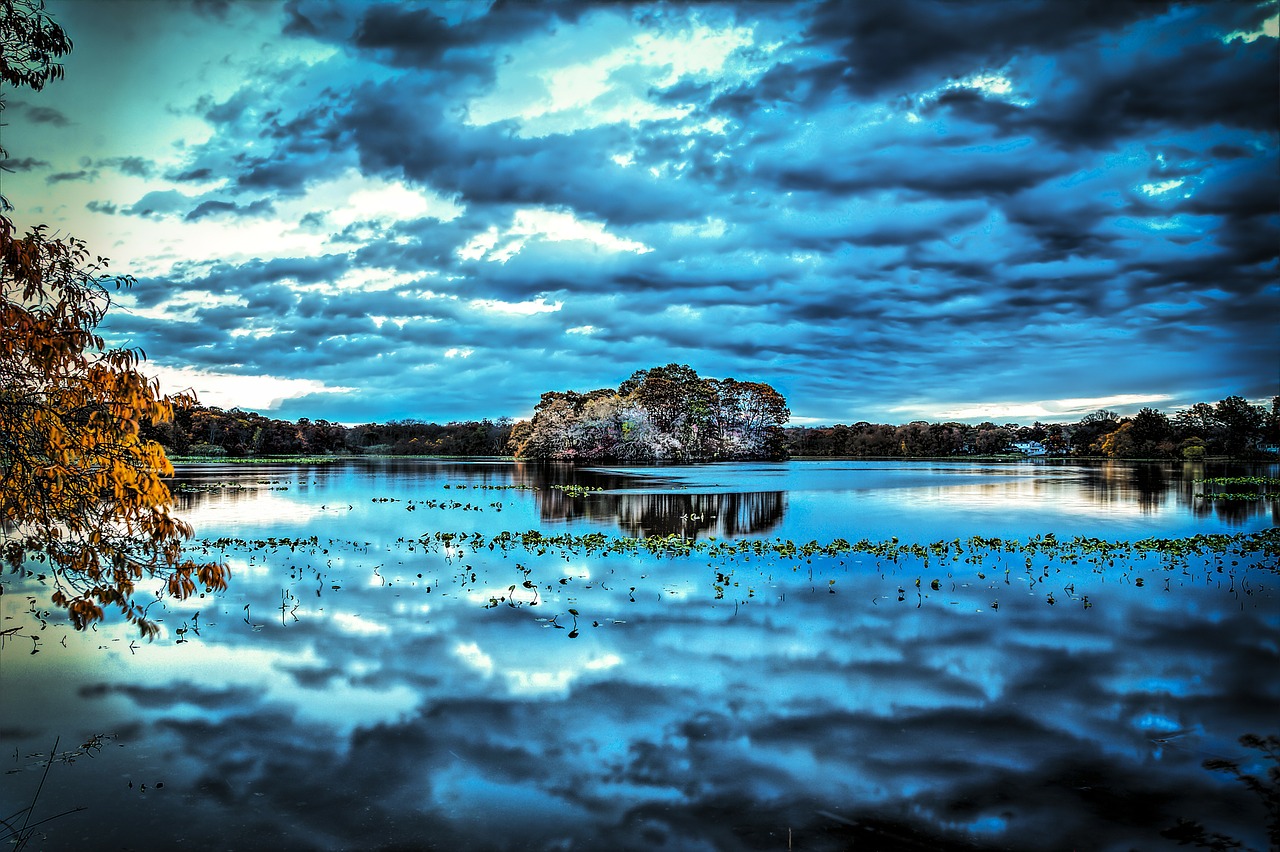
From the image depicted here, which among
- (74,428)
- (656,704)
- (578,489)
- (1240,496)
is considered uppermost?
(74,428)

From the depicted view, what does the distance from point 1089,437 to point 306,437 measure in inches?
6695

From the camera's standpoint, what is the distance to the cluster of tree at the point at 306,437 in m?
120

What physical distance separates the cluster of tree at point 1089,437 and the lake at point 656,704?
13547 centimetres

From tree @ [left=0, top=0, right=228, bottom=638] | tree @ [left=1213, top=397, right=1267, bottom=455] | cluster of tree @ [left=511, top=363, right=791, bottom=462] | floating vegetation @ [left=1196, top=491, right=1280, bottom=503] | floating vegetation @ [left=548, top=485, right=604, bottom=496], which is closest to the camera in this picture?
tree @ [left=0, top=0, right=228, bottom=638]

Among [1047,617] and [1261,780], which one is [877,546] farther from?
[1261,780]

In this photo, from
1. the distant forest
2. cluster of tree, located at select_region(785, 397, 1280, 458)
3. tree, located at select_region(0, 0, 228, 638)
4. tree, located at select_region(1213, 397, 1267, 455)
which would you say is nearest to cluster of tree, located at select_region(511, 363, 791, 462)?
the distant forest

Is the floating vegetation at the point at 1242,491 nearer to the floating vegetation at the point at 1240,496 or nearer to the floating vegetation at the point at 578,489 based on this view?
the floating vegetation at the point at 1240,496

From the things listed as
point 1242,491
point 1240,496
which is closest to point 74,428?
point 1240,496

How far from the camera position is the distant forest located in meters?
106

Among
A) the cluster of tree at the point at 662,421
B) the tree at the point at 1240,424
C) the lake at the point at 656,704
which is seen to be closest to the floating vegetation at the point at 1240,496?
the lake at the point at 656,704

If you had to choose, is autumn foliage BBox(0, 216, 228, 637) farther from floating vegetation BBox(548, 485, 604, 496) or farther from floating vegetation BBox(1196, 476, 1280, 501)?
floating vegetation BBox(1196, 476, 1280, 501)

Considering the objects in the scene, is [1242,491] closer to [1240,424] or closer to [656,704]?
[656,704]

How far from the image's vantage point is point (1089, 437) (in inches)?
6777

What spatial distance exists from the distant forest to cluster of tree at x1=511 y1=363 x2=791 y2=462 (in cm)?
20
